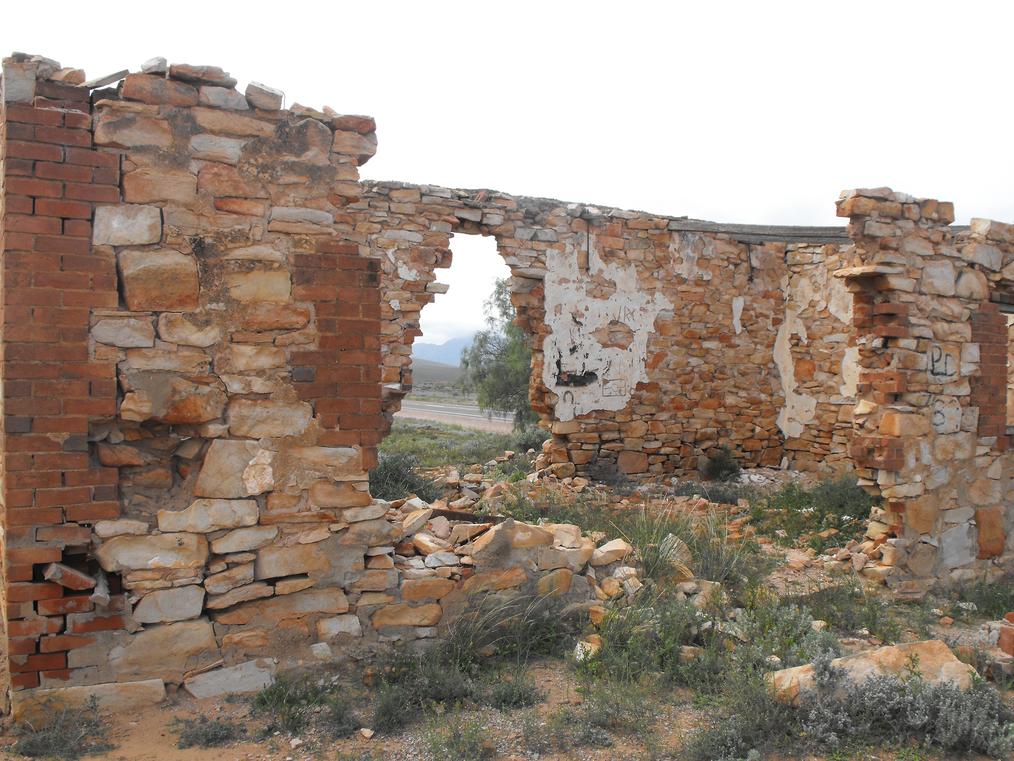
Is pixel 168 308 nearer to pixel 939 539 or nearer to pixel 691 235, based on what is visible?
pixel 939 539

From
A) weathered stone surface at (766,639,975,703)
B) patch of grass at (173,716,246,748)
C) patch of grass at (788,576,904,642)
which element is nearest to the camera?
patch of grass at (173,716,246,748)

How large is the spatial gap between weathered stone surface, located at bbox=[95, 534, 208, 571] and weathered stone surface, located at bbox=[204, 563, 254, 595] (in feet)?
0.32

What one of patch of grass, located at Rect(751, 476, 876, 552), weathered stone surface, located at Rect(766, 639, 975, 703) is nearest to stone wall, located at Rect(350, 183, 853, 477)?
patch of grass, located at Rect(751, 476, 876, 552)

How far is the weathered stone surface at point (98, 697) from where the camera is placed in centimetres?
332

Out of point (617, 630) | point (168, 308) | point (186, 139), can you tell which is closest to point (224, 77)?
point (186, 139)

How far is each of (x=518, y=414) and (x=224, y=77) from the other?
11494mm

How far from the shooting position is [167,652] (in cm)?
359

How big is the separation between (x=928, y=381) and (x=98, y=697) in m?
6.24

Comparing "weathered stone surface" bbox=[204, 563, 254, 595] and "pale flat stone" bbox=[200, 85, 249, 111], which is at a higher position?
"pale flat stone" bbox=[200, 85, 249, 111]

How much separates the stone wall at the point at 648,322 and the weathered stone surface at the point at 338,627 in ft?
15.4

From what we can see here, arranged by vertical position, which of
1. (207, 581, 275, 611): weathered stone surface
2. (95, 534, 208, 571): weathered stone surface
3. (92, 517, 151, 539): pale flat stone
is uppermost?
(92, 517, 151, 539): pale flat stone

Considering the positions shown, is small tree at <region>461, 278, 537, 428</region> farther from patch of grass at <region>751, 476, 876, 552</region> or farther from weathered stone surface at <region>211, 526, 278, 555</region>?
weathered stone surface at <region>211, 526, 278, 555</region>

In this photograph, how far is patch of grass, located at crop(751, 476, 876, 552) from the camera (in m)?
7.14

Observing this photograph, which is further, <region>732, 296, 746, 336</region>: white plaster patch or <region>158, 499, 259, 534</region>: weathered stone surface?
<region>732, 296, 746, 336</region>: white plaster patch
